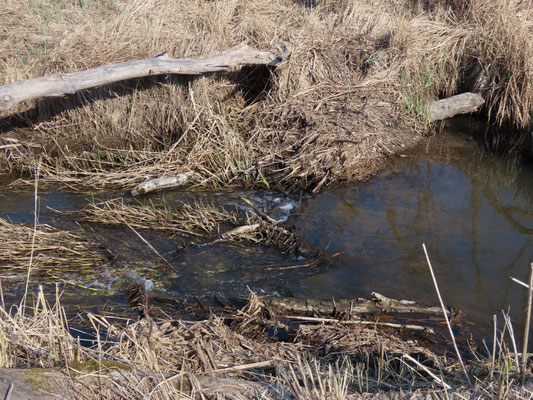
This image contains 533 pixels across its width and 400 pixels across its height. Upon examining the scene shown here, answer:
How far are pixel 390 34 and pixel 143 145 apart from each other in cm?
422

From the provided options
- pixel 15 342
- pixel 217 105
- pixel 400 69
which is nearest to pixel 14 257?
pixel 15 342

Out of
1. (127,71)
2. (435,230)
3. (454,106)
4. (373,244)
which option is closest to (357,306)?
(373,244)

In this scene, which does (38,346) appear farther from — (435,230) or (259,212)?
(435,230)

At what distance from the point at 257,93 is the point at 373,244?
349 cm

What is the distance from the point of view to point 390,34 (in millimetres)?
8758

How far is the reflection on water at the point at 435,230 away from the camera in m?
4.89

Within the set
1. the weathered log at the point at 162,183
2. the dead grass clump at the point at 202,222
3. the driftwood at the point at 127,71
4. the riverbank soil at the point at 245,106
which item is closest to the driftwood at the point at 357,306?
the riverbank soil at the point at 245,106

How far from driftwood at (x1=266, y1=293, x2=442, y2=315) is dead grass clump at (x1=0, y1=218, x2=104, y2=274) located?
1.90m

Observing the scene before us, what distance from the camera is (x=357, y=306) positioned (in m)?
4.43

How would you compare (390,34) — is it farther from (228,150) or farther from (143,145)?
(143,145)

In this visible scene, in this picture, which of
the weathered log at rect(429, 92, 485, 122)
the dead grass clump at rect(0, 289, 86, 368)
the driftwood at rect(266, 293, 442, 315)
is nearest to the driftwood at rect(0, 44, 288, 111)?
the weathered log at rect(429, 92, 485, 122)

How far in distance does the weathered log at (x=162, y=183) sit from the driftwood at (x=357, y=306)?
263 centimetres

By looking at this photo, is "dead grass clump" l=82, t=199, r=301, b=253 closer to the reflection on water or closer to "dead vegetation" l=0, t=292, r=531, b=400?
the reflection on water

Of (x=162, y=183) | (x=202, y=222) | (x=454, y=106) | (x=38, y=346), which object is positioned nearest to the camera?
(x=38, y=346)
